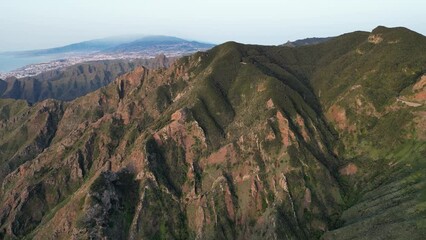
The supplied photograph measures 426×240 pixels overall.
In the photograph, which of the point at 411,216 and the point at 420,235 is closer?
the point at 420,235

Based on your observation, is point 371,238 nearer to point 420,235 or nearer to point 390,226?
point 390,226

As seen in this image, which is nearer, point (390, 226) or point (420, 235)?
point (420, 235)

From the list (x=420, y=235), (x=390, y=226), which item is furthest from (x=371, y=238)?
(x=420, y=235)

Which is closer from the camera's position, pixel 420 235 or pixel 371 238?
pixel 420 235
